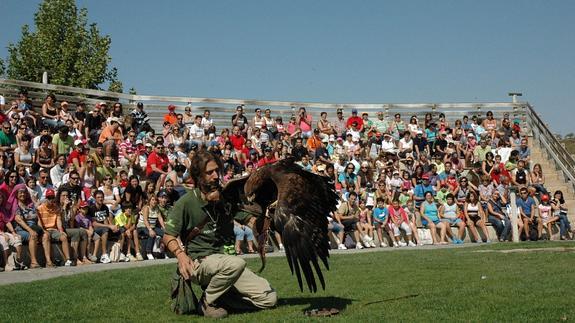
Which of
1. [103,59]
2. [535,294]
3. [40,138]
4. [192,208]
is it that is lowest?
[535,294]

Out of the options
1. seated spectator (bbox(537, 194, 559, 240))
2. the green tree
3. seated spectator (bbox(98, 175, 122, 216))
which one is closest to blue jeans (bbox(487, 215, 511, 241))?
seated spectator (bbox(537, 194, 559, 240))

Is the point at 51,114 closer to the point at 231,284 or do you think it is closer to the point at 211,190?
the point at 211,190

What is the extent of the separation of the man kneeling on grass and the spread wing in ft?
1.38

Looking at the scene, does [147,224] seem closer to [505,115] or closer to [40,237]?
[40,237]

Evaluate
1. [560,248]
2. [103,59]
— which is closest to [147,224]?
[560,248]

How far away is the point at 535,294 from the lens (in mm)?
8266

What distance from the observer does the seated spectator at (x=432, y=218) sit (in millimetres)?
20156

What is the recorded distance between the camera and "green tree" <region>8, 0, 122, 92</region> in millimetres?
43031

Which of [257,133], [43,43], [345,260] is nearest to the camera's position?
[345,260]

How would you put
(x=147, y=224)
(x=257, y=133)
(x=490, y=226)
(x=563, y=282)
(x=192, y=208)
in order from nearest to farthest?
(x=192, y=208), (x=563, y=282), (x=147, y=224), (x=490, y=226), (x=257, y=133)

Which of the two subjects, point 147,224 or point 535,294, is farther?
point 147,224

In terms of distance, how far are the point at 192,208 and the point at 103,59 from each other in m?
38.4

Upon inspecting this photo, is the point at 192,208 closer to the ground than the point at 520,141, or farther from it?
closer to the ground

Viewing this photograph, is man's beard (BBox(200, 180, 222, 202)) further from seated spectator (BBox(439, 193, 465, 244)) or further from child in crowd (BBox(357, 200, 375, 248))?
seated spectator (BBox(439, 193, 465, 244))
